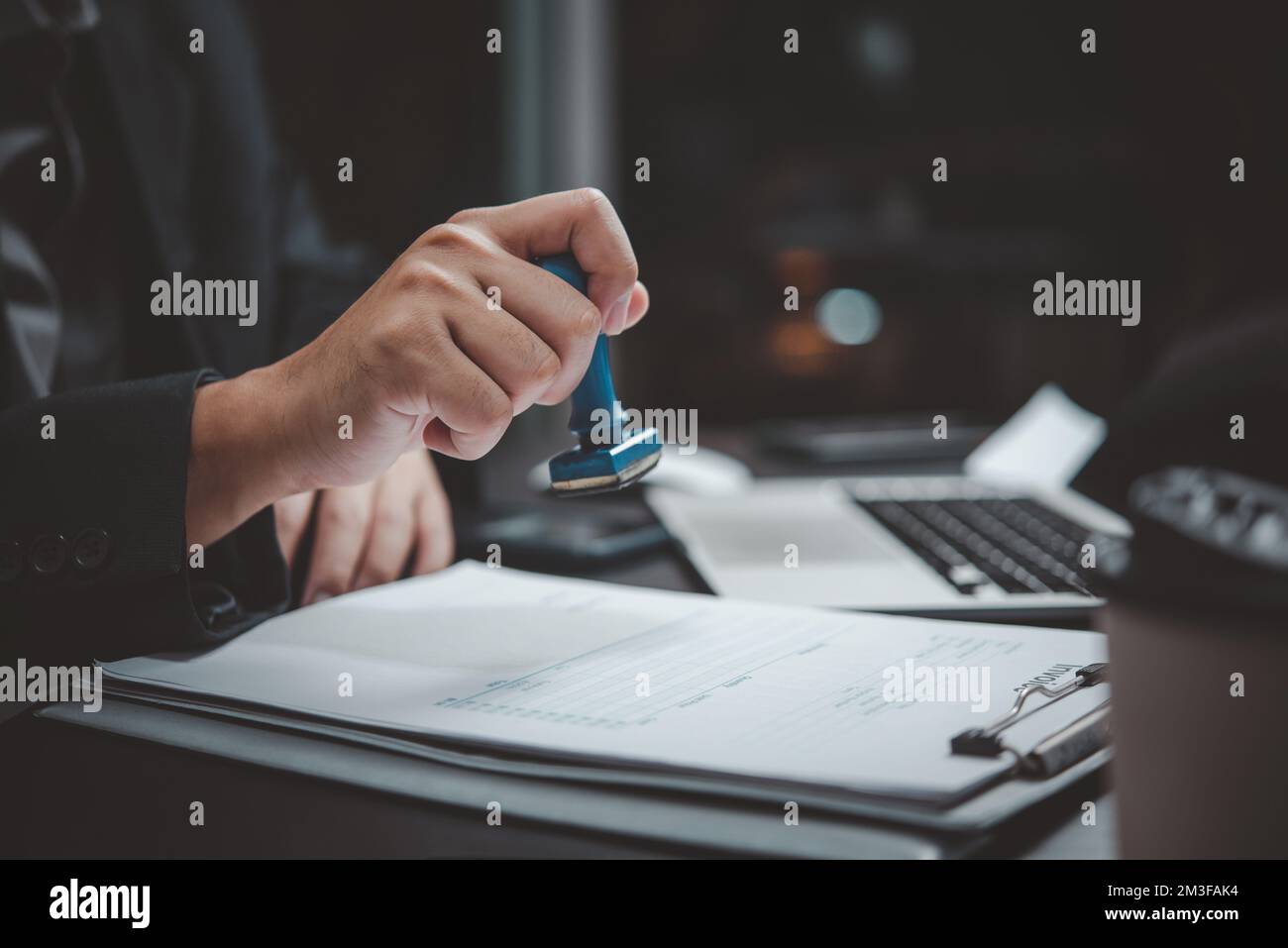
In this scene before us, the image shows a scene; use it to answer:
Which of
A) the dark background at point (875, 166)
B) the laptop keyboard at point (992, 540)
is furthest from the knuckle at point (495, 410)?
the dark background at point (875, 166)

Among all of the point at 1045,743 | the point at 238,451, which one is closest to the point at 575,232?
the point at 238,451

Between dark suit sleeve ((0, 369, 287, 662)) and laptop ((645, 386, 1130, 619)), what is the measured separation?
12.5 inches

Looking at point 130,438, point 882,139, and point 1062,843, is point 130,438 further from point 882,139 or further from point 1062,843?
point 882,139

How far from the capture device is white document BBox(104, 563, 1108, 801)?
33cm

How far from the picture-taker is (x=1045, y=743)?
32cm

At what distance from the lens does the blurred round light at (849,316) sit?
1.96 m

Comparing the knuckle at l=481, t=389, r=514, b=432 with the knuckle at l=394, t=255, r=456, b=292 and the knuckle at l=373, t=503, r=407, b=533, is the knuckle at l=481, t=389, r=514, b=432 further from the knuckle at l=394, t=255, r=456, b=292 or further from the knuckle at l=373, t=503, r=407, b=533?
the knuckle at l=373, t=503, r=407, b=533

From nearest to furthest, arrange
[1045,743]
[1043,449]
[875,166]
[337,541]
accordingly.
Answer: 1. [1045,743]
2. [337,541]
3. [1043,449]
4. [875,166]

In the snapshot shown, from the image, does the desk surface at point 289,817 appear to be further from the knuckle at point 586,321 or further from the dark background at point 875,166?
the dark background at point 875,166

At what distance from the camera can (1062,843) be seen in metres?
0.30

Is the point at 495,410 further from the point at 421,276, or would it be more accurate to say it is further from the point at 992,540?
the point at 992,540

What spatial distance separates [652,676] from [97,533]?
29 centimetres

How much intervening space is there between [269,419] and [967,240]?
164 centimetres
